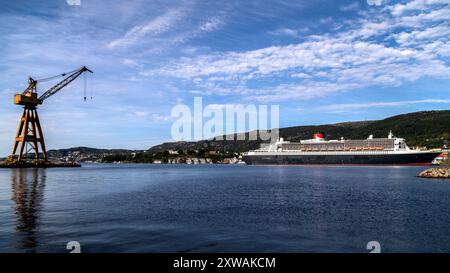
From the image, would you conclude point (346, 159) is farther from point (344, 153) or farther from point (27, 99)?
point (27, 99)

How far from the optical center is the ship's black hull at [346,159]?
122750mm

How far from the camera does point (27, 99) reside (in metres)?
111

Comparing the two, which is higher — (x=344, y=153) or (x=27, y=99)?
(x=27, y=99)

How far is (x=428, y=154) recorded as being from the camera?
4739 inches

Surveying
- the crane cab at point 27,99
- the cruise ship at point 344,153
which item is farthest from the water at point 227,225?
the cruise ship at point 344,153

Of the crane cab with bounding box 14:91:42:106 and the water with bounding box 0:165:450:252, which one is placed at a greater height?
the crane cab with bounding box 14:91:42:106

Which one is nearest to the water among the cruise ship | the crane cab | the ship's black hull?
the crane cab

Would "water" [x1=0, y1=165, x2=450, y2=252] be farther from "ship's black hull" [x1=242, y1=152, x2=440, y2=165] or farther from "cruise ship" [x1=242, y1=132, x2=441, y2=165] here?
"cruise ship" [x1=242, y1=132, x2=441, y2=165]

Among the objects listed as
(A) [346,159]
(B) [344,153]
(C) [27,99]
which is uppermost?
(C) [27,99]

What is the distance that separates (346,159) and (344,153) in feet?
8.22

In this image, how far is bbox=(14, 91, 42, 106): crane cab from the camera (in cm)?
10938

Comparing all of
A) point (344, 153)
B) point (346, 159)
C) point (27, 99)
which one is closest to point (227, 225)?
point (27, 99)

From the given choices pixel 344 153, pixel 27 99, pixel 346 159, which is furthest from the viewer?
pixel 344 153
